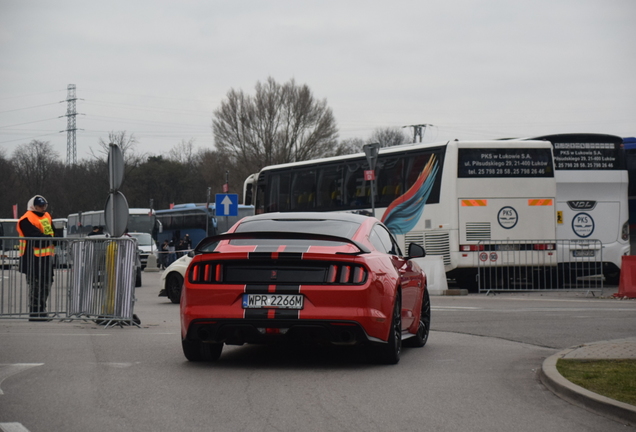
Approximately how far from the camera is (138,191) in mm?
92188

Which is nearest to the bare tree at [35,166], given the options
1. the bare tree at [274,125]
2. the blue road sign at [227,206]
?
the bare tree at [274,125]

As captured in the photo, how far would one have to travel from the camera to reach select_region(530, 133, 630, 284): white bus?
23.5 m

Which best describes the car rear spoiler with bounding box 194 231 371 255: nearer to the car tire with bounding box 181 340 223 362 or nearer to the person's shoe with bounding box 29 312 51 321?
the car tire with bounding box 181 340 223 362

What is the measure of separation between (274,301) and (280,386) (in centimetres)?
89

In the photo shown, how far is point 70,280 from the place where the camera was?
1327 cm

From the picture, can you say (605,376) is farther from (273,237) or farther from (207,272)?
(207,272)

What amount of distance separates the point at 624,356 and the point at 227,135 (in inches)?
2283

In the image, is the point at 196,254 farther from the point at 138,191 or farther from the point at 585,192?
the point at 138,191

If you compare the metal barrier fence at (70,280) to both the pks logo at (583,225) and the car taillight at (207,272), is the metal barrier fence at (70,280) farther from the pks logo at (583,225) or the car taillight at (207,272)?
the pks logo at (583,225)

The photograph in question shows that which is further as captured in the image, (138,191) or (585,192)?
(138,191)

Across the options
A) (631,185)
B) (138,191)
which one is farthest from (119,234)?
(138,191)

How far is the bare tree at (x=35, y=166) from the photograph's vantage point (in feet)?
273

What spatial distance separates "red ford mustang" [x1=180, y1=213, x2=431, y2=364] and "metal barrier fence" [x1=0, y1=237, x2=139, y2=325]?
475 centimetres

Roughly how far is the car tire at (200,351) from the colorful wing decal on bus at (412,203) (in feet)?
48.5
